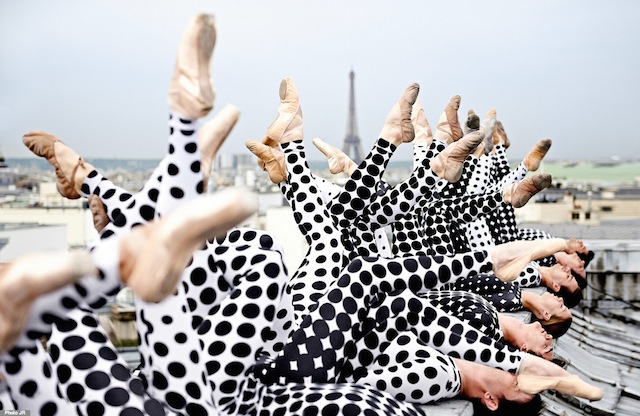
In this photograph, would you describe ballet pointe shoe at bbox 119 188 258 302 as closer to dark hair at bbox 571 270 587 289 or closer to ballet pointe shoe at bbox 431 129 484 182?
ballet pointe shoe at bbox 431 129 484 182

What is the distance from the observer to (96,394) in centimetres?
169

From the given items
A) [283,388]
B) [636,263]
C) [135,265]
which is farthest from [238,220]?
[636,263]

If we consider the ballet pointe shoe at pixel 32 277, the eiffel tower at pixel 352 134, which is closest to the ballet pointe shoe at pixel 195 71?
the ballet pointe shoe at pixel 32 277

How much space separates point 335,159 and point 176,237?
2762 millimetres

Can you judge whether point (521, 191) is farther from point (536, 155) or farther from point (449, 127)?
point (536, 155)

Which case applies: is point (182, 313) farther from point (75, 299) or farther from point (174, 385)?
point (75, 299)

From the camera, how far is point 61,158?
7.39 feet

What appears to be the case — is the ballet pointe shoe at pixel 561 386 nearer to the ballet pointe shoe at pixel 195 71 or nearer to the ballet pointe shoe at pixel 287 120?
the ballet pointe shoe at pixel 287 120

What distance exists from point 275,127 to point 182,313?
160 centimetres

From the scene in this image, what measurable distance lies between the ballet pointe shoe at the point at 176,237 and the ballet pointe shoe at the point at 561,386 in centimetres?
150

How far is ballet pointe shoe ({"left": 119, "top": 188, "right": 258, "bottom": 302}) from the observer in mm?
1292

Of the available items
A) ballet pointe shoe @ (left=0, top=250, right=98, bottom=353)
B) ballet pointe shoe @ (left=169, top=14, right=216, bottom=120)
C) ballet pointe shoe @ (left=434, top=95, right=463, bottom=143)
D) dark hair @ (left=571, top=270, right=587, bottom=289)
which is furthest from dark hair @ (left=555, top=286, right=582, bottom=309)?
ballet pointe shoe @ (left=0, top=250, right=98, bottom=353)

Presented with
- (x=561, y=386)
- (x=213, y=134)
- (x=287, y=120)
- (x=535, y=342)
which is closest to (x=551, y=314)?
(x=535, y=342)

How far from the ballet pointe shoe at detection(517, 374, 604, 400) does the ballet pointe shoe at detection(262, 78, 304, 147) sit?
4.46 feet
